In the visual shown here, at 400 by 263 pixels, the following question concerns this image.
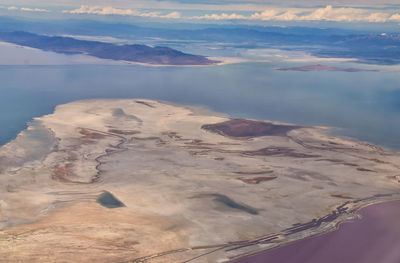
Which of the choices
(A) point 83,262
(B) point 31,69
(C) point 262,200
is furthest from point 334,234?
(B) point 31,69

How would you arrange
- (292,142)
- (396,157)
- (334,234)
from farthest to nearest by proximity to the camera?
(292,142)
(396,157)
(334,234)

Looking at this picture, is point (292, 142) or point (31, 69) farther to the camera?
point (31, 69)

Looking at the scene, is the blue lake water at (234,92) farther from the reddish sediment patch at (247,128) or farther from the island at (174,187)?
the island at (174,187)

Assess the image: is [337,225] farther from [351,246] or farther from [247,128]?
[247,128]

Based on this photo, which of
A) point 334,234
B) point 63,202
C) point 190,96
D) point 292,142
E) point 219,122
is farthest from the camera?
point 190,96

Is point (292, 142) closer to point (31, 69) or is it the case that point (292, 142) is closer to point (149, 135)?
point (149, 135)

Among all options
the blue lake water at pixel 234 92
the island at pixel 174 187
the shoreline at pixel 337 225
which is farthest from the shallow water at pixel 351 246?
the blue lake water at pixel 234 92

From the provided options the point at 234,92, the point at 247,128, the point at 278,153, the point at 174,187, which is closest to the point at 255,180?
the point at 174,187
